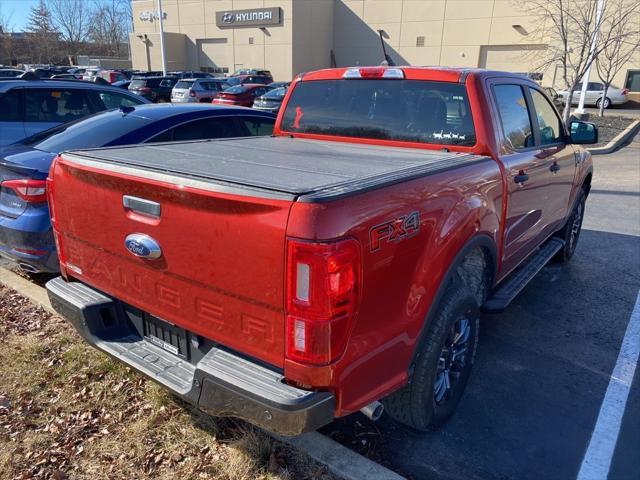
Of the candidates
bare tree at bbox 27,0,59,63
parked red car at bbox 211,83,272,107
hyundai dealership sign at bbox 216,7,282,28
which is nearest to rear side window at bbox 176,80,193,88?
parked red car at bbox 211,83,272,107

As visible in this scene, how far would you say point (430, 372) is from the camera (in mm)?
2652

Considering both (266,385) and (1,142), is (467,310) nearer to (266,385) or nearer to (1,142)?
(266,385)

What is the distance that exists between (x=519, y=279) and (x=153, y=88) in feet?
79.1

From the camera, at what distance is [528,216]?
12.7 feet

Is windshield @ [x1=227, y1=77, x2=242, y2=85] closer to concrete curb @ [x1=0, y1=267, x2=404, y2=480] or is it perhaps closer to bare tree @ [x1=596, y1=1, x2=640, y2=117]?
bare tree @ [x1=596, y1=1, x2=640, y2=117]

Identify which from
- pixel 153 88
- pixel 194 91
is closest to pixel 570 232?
pixel 194 91

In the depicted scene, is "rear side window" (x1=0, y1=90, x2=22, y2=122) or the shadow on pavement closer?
the shadow on pavement

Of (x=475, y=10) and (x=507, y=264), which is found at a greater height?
(x=475, y=10)

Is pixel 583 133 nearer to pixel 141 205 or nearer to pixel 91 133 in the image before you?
pixel 141 205

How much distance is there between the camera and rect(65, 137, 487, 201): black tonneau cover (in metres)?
2.10

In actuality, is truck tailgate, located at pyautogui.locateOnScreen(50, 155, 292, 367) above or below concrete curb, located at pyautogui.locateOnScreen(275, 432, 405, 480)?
above

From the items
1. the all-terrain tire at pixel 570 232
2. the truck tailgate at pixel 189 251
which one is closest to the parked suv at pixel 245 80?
the all-terrain tire at pixel 570 232

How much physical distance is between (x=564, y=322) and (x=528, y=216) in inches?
46.3

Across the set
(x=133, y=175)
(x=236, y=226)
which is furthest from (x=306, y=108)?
(x=236, y=226)
